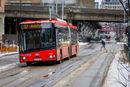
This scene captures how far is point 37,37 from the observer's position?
3183cm

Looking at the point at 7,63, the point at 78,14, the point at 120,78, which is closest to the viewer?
the point at 120,78

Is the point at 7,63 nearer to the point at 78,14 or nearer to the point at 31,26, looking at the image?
the point at 31,26

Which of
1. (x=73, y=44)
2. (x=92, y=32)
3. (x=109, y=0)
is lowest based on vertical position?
(x=92, y=32)

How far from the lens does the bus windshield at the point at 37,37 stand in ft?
104

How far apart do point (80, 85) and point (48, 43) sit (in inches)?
478

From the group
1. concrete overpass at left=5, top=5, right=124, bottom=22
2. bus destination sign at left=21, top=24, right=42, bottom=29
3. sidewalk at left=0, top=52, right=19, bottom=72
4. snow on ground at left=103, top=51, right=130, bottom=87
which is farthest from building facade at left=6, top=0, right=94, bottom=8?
snow on ground at left=103, top=51, right=130, bottom=87

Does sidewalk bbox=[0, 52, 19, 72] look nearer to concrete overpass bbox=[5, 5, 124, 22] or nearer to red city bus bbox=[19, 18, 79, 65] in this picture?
red city bus bbox=[19, 18, 79, 65]

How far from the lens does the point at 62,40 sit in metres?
34.9

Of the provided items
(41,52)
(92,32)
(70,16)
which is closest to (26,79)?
(41,52)

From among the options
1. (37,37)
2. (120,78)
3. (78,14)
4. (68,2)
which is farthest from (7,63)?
(68,2)

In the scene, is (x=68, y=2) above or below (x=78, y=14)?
above

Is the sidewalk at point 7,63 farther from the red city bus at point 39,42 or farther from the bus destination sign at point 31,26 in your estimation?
the bus destination sign at point 31,26

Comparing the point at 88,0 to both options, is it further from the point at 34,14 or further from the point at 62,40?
the point at 62,40

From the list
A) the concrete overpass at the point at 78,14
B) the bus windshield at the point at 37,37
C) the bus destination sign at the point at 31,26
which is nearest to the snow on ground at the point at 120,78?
the bus windshield at the point at 37,37
